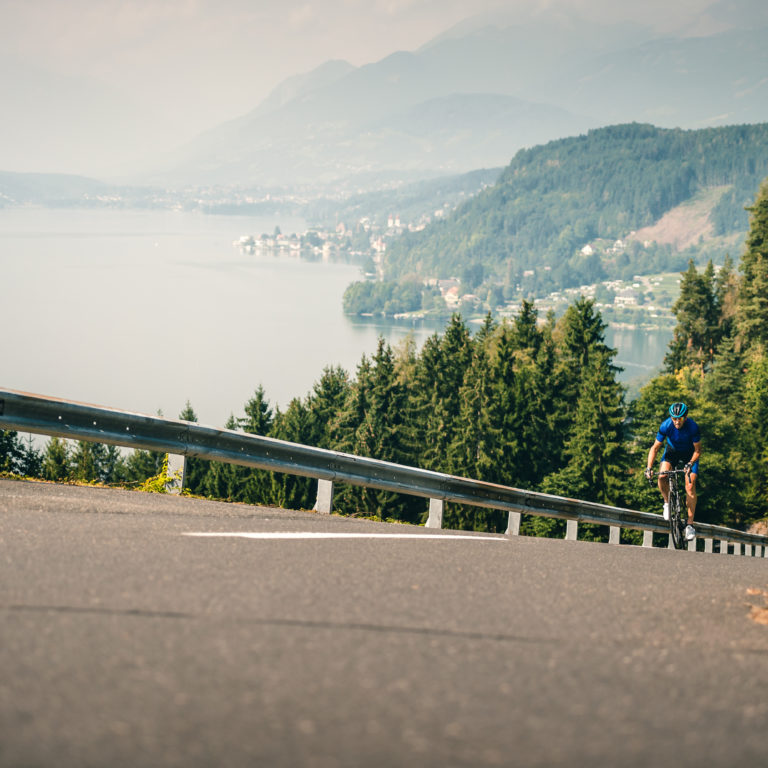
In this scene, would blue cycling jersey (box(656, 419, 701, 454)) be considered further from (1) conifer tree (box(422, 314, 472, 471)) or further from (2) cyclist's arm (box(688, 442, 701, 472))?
(1) conifer tree (box(422, 314, 472, 471))

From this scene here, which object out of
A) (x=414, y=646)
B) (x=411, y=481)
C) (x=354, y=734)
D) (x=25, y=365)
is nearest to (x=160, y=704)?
(x=354, y=734)

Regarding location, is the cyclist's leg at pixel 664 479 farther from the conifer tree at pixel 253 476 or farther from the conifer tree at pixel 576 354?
the conifer tree at pixel 576 354

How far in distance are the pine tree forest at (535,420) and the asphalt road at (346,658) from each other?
38.8 m

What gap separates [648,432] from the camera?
2227 inches

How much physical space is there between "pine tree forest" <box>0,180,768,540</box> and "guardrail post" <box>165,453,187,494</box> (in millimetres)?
35656

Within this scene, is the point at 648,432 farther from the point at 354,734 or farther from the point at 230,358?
the point at 230,358

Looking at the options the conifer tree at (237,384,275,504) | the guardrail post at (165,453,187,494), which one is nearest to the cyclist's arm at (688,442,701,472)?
the guardrail post at (165,453,187,494)

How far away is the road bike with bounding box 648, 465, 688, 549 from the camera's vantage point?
11.8 metres

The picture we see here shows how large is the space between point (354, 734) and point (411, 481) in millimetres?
7462

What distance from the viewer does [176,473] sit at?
8984mm

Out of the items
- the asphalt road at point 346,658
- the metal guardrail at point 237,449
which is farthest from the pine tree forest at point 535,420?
the asphalt road at point 346,658

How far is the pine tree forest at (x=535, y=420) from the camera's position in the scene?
2067 inches

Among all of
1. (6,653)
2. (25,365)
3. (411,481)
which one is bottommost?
(25,365)

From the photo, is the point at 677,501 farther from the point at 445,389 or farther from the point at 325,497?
the point at 445,389
